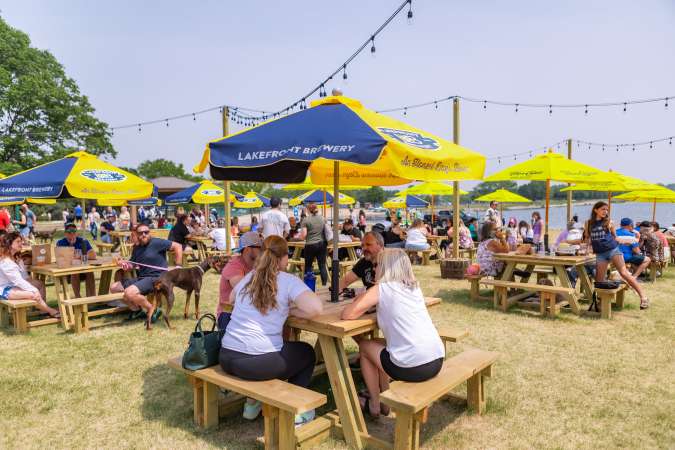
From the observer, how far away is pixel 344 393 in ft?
10.3

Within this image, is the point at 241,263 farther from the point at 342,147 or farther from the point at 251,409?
the point at 342,147

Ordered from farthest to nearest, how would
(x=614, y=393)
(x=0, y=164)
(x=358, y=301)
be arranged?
(x=0, y=164)
(x=614, y=393)
(x=358, y=301)

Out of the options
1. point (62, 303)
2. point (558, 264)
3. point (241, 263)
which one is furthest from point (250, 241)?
point (558, 264)

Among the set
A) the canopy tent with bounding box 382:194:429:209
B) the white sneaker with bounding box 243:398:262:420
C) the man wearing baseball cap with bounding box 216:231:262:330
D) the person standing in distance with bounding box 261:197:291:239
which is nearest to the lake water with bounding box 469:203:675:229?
the canopy tent with bounding box 382:194:429:209

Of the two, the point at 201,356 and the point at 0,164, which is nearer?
the point at 201,356

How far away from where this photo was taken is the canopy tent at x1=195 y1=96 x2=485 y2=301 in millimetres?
3051

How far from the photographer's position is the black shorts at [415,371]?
3.02 meters

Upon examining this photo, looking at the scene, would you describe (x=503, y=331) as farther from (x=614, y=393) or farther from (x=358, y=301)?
(x=358, y=301)

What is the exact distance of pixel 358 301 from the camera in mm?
3223

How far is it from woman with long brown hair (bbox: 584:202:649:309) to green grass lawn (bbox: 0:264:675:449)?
0.76 m

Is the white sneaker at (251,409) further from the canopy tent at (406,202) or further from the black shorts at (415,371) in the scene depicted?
the canopy tent at (406,202)

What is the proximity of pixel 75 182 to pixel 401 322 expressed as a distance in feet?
17.2

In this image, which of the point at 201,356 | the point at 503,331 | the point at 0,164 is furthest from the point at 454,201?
the point at 0,164

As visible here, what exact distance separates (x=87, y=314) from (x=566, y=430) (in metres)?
5.37
